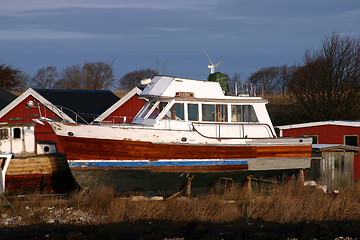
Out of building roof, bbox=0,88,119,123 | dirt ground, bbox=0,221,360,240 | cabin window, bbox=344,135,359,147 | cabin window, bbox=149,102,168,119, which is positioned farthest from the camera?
building roof, bbox=0,88,119,123

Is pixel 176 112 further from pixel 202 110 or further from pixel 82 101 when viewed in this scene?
pixel 82 101

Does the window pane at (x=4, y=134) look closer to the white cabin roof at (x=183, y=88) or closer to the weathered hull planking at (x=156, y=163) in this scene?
the weathered hull planking at (x=156, y=163)

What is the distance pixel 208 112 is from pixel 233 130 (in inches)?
44.8

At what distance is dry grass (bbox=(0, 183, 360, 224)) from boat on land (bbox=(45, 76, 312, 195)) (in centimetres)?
86

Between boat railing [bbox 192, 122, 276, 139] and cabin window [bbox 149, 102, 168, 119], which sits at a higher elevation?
cabin window [bbox 149, 102, 168, 119]

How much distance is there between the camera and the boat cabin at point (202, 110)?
19.4 metres

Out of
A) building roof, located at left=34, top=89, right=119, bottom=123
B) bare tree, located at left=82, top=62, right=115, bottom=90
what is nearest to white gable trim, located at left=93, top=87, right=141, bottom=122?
building roof, located at left=34, top=89, right=119, bottom=123

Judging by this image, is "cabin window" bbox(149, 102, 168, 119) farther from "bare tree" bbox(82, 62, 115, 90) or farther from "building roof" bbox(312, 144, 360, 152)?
"bare tree" bbox(82, 62, 115, 90)

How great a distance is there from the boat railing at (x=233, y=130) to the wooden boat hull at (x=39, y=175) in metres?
6.36

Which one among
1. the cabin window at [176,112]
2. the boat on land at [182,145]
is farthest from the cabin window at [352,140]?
the cabin window at [176,112]

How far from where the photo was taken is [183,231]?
15797 millimetres

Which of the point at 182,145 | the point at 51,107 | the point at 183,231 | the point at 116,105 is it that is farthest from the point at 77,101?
the point at 183,231

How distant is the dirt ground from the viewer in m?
15.2

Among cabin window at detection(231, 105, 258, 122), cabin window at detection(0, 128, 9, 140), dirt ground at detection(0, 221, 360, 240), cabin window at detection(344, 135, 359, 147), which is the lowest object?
dirt ground at detection(0, 221, 360, 240)
